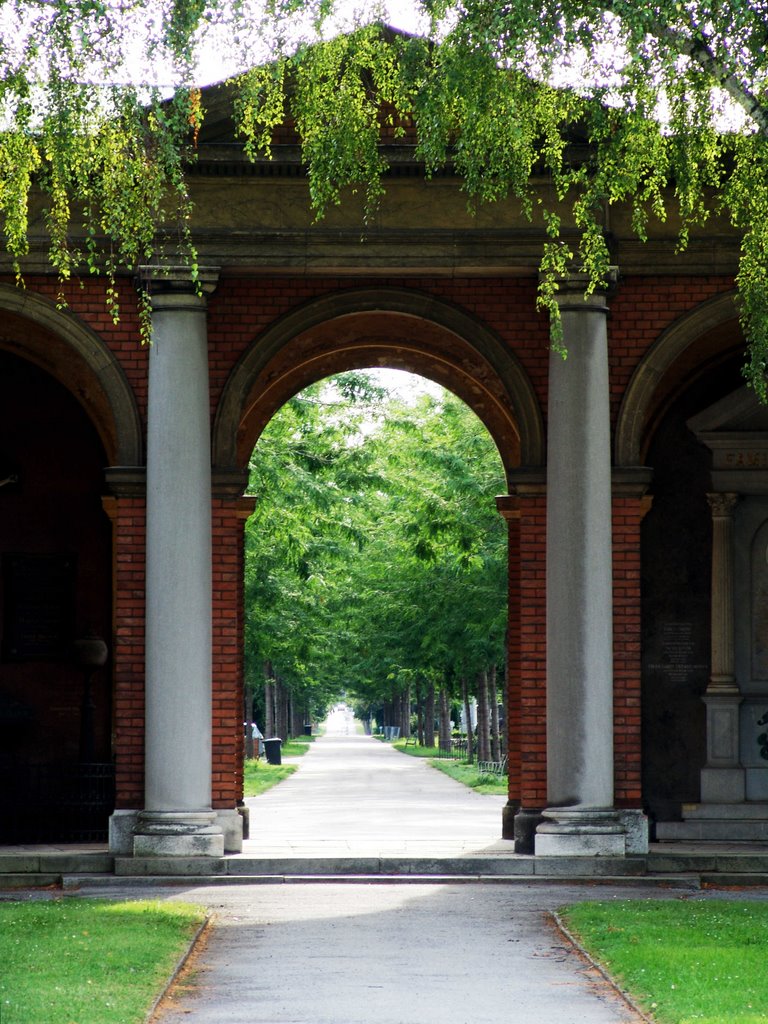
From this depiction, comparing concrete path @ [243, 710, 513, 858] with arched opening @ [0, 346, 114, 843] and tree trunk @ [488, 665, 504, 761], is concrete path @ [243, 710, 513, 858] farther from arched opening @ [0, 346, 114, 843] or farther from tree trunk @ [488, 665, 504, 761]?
arched opening @ [0, 346, 114, 843]

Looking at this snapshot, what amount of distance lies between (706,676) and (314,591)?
1526 cm

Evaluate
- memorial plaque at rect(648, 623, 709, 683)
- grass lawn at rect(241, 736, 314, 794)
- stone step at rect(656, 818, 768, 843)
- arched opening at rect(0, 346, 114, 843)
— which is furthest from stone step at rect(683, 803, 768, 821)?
grass lawn at rect(241, 736, 314, 794)

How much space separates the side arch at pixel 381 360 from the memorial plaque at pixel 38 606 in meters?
2.35

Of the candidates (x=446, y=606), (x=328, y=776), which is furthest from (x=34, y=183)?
(x=328, y=776)

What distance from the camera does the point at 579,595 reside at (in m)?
14.5

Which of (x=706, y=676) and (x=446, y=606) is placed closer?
(x=706, y=676)

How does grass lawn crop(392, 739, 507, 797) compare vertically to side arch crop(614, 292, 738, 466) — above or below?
below

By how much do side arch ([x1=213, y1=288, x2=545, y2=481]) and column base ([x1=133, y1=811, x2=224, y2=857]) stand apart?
3.25m

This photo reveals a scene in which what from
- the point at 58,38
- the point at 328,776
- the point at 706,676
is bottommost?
the point at 328,776

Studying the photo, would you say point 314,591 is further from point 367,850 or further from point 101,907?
point 101,907

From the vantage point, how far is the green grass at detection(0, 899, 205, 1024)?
7.83m

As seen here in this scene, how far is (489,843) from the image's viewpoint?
15891 mm

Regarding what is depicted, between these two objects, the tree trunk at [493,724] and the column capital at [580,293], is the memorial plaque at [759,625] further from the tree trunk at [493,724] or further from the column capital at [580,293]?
the tree trunk at [493,724]

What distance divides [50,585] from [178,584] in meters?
3.71
